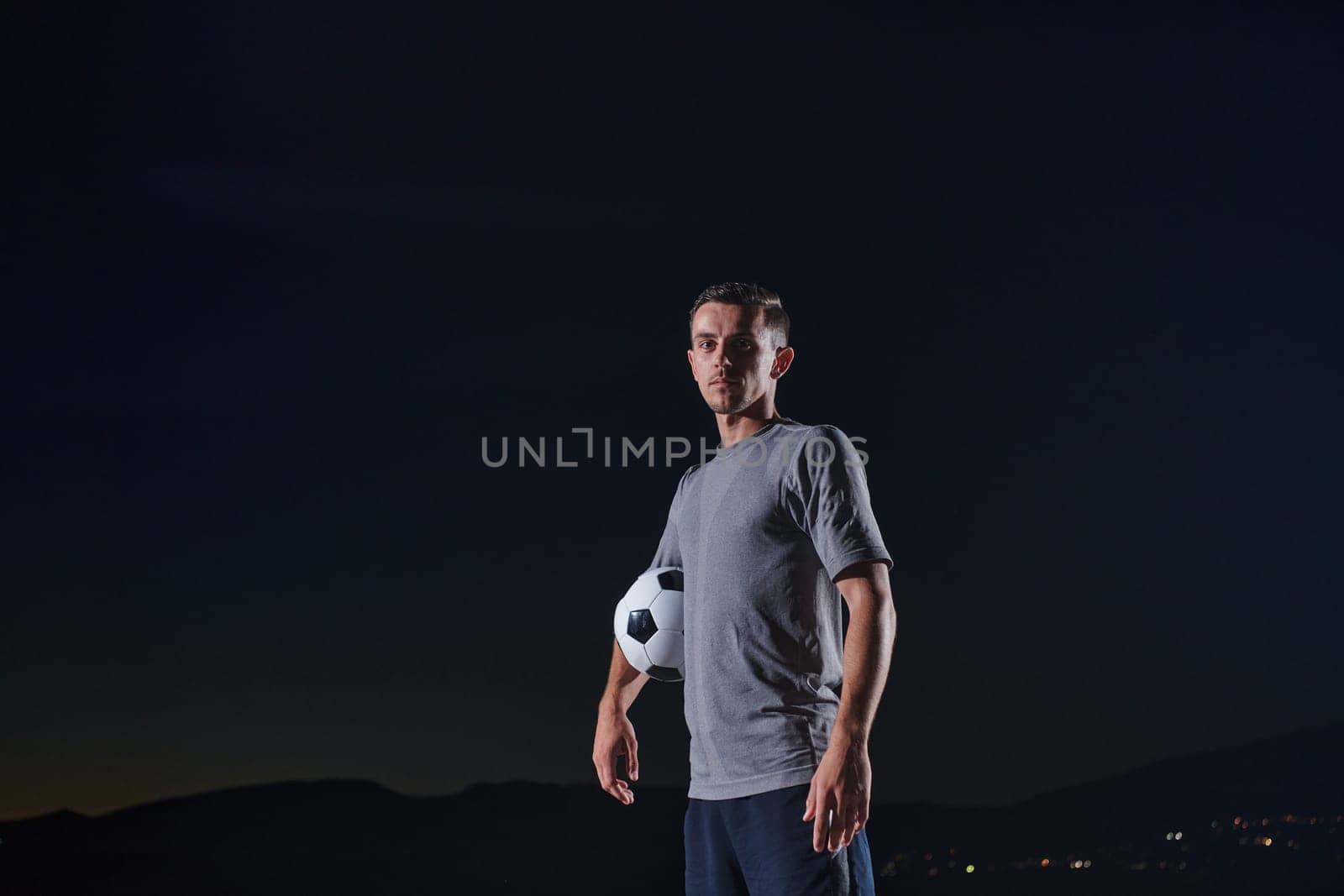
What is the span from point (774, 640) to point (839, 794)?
217 millimetres

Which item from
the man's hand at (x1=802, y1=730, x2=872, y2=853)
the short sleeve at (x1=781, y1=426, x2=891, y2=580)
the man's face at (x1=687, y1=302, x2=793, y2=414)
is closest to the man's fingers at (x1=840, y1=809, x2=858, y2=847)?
the man's hand at (x1=802, y1=730, x2=872, y2=853)

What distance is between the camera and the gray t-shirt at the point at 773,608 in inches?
57.2

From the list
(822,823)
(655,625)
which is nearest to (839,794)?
(822,823)

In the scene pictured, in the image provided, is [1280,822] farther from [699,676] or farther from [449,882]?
[699,676]

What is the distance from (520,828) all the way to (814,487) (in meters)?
2.06

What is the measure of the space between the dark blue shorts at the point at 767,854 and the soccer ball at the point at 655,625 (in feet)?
0.98

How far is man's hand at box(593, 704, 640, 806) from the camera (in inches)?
72.1

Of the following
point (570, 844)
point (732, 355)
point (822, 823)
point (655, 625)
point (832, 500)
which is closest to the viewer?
point (822, 823)

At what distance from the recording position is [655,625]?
178 centimetres

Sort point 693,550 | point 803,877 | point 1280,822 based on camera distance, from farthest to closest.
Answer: point 1280,822
point 693,550
point 803,877

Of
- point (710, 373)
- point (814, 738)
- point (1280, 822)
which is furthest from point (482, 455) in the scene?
point (1280, 822)

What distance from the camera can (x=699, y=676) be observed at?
155 centimetres

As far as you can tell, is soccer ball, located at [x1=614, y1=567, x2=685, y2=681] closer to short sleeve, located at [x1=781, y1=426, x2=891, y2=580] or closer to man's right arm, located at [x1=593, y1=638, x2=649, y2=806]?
man's right arm, located at [x1=593, y1=638, x2=649, y2=806]

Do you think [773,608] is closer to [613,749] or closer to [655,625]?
[655,625]
